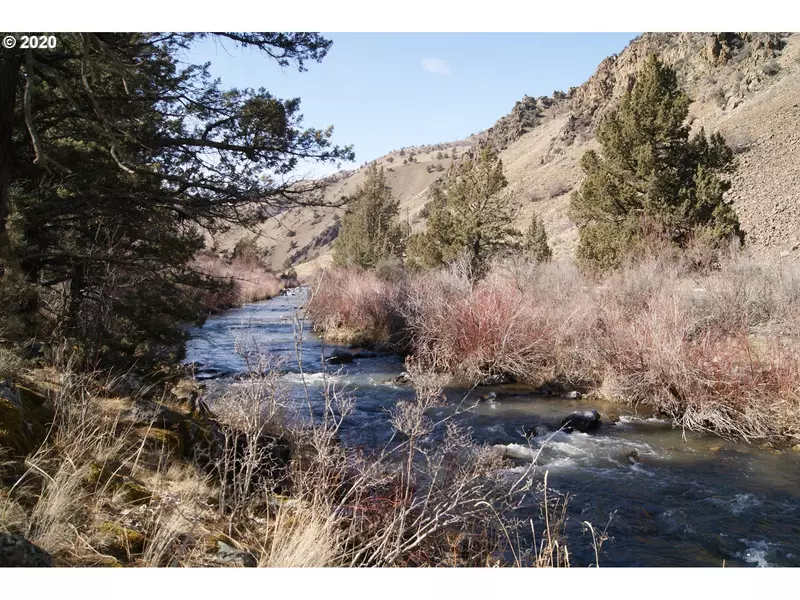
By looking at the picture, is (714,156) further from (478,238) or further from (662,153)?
(478,238)

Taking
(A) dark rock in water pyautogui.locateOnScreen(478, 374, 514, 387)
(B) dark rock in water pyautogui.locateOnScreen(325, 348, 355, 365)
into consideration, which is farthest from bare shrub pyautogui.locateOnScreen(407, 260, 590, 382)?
(B) dark rock in water pyautogui.locateOnScreen(325, 348, 355, 365)

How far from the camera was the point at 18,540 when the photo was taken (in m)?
3.02

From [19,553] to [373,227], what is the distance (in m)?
33.1

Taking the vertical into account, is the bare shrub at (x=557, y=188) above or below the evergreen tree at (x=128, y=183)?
above

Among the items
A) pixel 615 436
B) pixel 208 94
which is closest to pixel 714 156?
pixel 615 436

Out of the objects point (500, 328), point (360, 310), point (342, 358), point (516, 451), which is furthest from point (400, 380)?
point (360, 310)

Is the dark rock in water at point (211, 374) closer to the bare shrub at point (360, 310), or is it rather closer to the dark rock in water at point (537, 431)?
the bare shrub at point (360, 310)

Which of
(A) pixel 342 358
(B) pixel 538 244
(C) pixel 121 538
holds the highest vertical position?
(B) pixel 538 244

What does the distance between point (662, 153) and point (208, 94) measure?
17.2 meters

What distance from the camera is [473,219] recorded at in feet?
78.3

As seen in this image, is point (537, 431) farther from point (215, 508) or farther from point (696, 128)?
point (696, 128)

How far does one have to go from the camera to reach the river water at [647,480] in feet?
20.7

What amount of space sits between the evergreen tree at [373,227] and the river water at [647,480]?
21434 mm

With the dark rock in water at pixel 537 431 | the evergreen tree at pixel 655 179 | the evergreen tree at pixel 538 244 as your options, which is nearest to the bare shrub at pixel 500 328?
the dark rock in water at pixel 537 431
